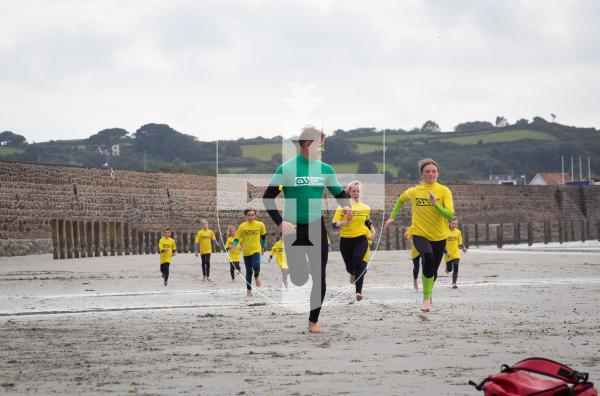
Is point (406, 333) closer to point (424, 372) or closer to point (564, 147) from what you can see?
point (424, 372)

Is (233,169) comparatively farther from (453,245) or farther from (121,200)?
(453,245)

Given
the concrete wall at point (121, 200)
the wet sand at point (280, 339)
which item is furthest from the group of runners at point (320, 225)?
the concrete wall at point (121, 200)

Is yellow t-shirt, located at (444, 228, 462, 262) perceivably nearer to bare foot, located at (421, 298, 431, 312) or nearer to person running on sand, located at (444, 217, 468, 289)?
person running on sand, located at (444, 217, 468, 289)

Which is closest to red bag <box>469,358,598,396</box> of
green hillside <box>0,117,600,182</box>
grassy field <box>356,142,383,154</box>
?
green hillside <box>0,117,600,182</box>

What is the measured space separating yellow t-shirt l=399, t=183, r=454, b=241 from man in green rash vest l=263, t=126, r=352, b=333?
3407 mm

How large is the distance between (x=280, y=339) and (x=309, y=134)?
214 centimetres

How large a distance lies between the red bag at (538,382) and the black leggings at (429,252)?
8049 mm

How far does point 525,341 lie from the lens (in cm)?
1074

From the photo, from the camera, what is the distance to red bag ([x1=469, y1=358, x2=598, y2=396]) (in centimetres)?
657

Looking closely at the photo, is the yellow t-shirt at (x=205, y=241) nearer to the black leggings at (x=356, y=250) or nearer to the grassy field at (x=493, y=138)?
the black leggings at (x=356, y=250)

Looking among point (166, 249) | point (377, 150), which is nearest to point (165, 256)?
point (166, 249)

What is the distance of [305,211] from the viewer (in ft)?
38.7

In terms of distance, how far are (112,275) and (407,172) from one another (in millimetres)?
117426

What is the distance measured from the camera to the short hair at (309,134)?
11.9 metres
